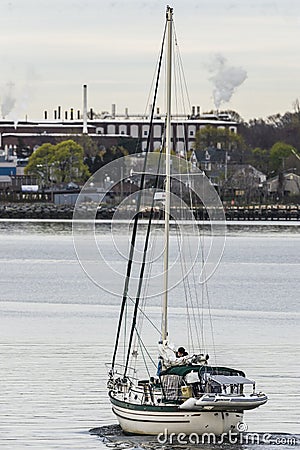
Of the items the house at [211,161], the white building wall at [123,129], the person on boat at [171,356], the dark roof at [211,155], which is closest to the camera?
the person on boat at [171,356]

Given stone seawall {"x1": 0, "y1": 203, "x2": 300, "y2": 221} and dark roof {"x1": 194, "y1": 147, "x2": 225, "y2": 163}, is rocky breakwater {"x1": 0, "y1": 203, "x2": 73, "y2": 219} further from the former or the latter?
dark roof {"x1": 194, "y1": 147, "x2": 225, "y2": 163}

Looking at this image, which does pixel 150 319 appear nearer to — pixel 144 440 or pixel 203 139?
pixel 144 440

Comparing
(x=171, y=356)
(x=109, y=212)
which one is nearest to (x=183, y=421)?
(x=171, y=356)

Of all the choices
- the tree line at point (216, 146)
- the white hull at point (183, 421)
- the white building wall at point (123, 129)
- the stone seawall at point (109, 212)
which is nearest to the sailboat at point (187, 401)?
the white hull at point (183, 421)

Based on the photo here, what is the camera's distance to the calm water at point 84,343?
22141 mm

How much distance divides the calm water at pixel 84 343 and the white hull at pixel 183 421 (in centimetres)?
96

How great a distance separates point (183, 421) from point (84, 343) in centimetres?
1207

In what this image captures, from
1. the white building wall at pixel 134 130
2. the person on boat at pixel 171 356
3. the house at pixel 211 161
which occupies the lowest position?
the person on boat at pixel 171 356

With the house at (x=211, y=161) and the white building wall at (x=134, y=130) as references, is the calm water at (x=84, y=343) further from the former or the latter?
the white building wall at (x=134, y=130)

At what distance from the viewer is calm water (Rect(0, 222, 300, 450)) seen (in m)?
22.1

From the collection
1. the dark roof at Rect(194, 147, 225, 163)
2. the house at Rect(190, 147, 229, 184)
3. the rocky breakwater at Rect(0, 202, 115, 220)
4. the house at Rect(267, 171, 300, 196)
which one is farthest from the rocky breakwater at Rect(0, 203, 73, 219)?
the house at Rect(267, 171, 300, 196)

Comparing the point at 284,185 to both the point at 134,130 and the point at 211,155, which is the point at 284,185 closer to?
the point at 211,155

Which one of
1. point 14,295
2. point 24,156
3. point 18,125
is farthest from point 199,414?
point 18,125

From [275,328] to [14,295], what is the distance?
1264cm
